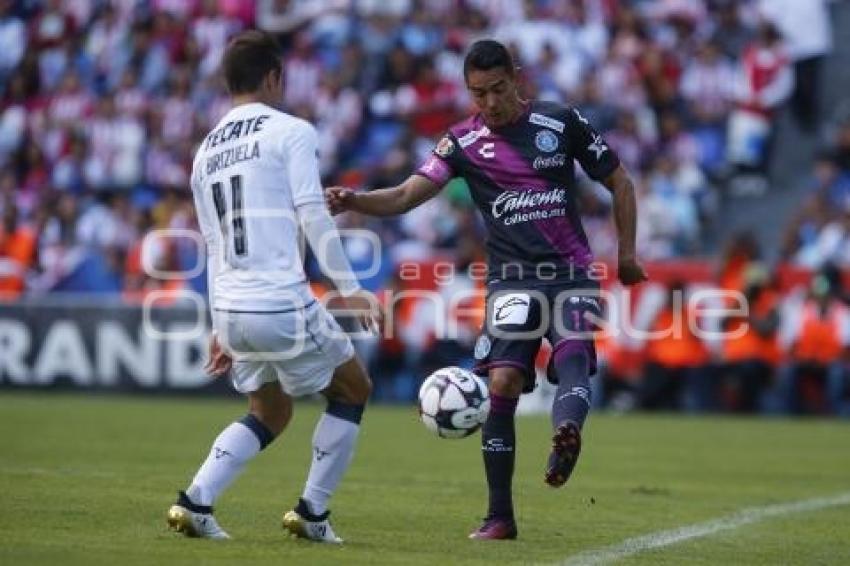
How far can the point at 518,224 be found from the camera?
930 centimetres

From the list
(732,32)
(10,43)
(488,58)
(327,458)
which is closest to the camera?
(327,458)

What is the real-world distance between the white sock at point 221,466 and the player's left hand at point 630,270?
89.0 inches

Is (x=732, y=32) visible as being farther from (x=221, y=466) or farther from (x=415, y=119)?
(x=221, y=466)

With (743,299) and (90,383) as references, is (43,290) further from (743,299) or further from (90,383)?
(743,299)

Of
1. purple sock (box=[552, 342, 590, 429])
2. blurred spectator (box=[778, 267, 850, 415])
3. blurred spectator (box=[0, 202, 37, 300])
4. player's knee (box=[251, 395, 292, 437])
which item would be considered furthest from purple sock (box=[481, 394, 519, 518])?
blurred spectator (box=[0, 202, 37, 300])

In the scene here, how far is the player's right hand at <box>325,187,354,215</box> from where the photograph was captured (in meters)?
8.84

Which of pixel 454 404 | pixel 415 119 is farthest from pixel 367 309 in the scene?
pixel 415 119

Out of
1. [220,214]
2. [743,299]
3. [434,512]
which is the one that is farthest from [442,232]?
[220,214]

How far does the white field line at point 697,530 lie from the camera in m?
8.40

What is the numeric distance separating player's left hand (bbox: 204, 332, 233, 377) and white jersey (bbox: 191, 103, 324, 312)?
0.96ft

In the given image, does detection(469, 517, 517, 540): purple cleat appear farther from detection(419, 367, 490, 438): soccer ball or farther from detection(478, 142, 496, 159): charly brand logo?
detection(478, 142, 496, 159): charly brand logo

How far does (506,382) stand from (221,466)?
1601 mm

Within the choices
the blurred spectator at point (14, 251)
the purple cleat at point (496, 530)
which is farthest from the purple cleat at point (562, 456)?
the blurred spectator at point (14, 251)

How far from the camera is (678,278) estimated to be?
20.8 metres
